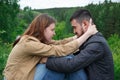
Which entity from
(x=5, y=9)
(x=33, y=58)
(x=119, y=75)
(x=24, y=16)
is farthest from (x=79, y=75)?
(x=24, y=16)

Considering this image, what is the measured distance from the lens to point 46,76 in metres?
4.64

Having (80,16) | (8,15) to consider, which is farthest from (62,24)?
(80,16)

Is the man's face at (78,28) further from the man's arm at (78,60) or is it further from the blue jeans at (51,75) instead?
the blue jeans at (51,75)

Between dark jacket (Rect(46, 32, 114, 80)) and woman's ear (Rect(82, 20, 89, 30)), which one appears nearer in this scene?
dark jacket (Rect(46, 32, 114, 80))

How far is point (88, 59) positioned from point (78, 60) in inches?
4.2

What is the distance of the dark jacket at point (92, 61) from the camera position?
4645 mm

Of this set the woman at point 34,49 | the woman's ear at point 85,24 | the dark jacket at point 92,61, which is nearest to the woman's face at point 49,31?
the woman at point 34,49

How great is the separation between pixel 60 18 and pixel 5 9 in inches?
2224

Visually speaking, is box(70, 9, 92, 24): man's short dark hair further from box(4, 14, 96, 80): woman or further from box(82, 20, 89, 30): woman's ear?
box(4, 14, 96, 80): woman

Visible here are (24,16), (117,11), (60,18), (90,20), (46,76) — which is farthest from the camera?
(60,18)

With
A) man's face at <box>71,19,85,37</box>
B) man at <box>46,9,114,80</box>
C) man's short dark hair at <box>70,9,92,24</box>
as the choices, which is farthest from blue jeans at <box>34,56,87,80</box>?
man's short dark hair at <box>70,9,92,24</box>

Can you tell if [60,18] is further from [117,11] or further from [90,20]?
[90,20]

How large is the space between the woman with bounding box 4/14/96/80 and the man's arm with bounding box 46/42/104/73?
0.07 meters

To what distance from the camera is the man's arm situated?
4.63 m
